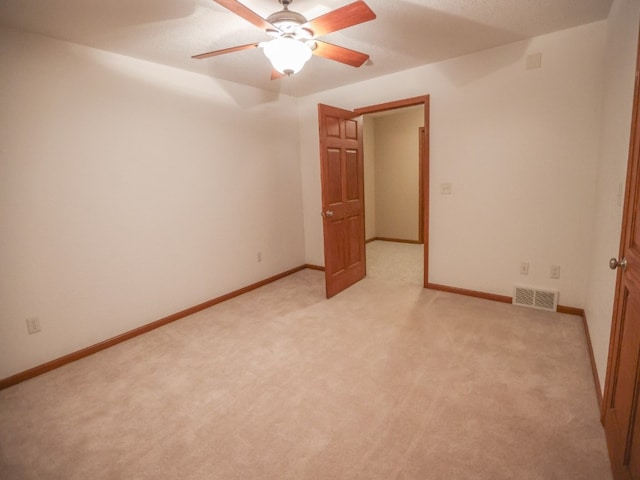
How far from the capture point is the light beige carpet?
1.56 m

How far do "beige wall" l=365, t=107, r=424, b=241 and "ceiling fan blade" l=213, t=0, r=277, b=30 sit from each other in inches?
178

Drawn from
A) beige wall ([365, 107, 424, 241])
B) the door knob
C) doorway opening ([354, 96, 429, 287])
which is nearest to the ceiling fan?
the door knob

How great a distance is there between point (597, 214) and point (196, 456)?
3.19m

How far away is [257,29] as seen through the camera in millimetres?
2404

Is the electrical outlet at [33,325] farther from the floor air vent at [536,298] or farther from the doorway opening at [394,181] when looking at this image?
the doorway opening at [394,181]

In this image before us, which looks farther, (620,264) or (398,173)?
(398,173)

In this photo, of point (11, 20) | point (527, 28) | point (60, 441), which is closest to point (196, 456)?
point (60, 441)

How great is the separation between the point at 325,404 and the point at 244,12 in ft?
7.02

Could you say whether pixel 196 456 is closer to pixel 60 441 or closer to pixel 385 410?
pixel 60 441

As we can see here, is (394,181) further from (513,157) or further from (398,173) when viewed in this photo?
(513,157)

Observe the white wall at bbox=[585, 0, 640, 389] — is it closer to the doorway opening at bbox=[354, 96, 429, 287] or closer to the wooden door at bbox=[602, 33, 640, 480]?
the wooden door at bbox=[602, 33, 640, 480]

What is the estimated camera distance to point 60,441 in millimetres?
1760

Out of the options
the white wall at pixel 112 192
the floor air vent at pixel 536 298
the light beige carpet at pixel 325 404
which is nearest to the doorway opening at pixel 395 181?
the floor air vent at pixel 536 298

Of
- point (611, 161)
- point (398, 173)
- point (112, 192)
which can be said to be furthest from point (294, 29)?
point (398, 173)
